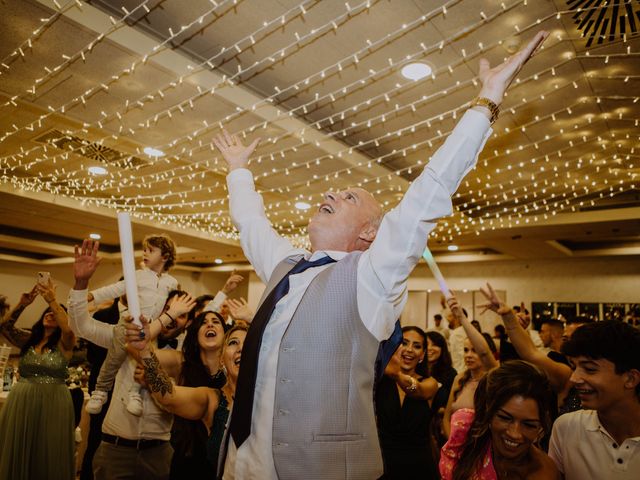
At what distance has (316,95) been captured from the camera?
3734mm

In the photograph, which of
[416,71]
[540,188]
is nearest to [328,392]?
[416,71]

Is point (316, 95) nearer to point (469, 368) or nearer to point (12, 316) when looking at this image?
point (469, 368)

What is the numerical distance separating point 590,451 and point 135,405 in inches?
82.8

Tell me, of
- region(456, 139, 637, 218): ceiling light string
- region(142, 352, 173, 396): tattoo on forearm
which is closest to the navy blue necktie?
region(142, 352, 173, 396): tattoo on forearm

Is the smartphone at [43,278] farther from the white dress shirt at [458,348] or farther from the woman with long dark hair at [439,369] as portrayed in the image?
the white dress shirt at [458,348]

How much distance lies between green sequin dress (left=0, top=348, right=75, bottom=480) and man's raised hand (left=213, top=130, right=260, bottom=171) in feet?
Answer: 9.10

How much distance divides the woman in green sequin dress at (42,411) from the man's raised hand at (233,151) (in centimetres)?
224

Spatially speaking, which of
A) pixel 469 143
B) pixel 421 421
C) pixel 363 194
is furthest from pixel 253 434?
pixel 421 421

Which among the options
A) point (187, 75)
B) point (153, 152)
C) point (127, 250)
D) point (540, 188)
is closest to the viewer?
point (127, 250)

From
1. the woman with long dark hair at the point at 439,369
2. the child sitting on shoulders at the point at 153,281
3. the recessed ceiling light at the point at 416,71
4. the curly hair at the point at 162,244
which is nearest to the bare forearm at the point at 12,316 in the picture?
the child sitting on shoulders at the point at 153,281

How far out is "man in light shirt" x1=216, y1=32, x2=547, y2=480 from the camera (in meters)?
1.04

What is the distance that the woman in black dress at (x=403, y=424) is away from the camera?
261 centimetres

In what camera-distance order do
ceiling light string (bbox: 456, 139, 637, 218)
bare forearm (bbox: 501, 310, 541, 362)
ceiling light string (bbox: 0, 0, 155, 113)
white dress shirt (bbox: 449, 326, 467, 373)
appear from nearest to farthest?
bare forearm (bbox: 501, 310, 541, 362), ceiling light string (bbox: 0, 0, 155, 113), ceiling light string (bbox: 456, 139, 637, 218), white dress shirt (bbox: 449, 326, 467, 373)

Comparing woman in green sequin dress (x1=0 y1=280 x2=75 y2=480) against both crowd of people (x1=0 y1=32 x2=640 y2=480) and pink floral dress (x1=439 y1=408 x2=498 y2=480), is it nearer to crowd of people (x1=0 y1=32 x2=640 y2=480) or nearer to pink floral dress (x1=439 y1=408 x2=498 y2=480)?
crowd of people (x1=0 y1=32 x2=640 y2=480)
